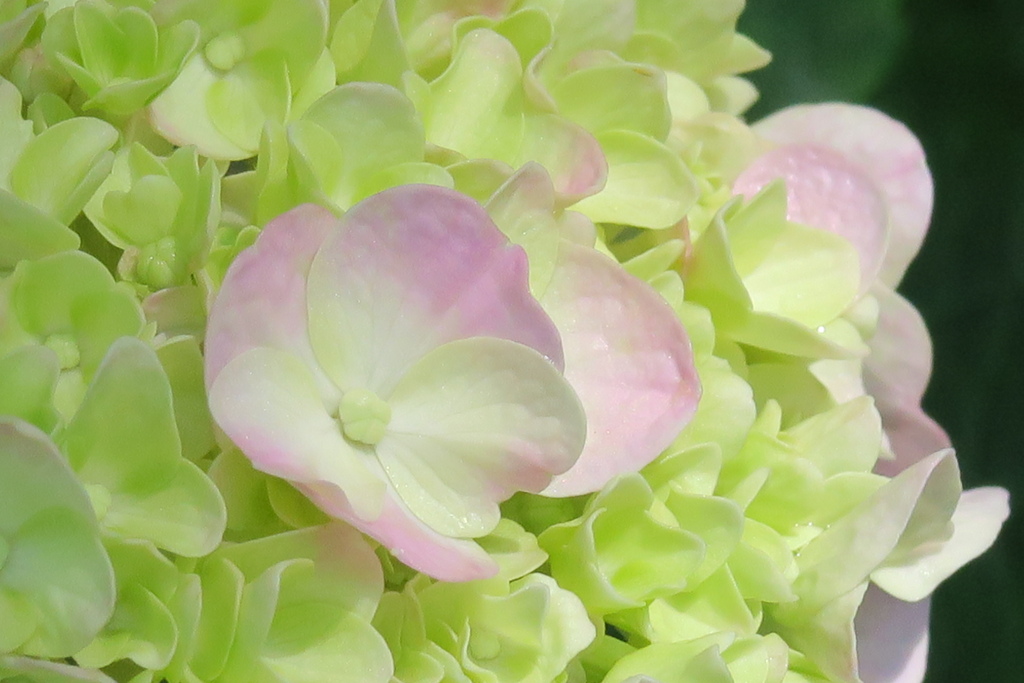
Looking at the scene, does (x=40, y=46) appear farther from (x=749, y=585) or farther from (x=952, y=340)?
(x=952, y=340)

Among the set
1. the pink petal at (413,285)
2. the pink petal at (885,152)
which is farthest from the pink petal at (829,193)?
the pink petal at (413,285)

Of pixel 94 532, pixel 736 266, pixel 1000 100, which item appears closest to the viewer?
pixel 94 532

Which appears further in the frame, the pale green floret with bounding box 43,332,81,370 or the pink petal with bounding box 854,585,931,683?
the pink petal with bounding box 854,585,931,683

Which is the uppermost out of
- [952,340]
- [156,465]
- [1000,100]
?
[156,465]

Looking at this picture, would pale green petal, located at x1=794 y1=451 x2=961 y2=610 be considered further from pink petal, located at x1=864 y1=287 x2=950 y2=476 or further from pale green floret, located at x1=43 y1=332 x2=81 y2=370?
pale green floret, located at x1=43 y1=332 x2=81 y2=370

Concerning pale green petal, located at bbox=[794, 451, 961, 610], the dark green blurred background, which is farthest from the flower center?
the dark green blurred background

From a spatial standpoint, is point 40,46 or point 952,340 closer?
point 40,46

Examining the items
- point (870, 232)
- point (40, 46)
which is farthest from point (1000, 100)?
point (40, 46)

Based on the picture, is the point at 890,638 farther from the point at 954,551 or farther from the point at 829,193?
the point at 829,193

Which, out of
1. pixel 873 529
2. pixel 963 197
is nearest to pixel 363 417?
pixel 873 529
